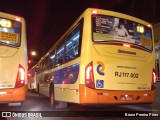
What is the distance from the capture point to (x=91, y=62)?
814cm

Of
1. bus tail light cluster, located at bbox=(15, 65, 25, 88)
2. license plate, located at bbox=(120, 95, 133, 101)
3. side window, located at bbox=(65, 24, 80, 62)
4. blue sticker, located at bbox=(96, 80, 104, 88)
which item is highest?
side window, located at bbox=(65, 24, 80, 62)

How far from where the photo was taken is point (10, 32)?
880 cm

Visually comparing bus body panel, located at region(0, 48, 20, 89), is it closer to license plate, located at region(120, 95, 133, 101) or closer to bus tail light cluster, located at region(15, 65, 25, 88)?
bus tail light cluster, located at region(15, 65, 25, 88)

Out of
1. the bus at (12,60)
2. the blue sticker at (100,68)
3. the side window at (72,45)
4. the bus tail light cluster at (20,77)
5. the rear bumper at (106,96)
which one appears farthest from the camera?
the side window at (72,45)

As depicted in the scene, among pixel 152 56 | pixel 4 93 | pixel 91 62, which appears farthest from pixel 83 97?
pixel 152 56

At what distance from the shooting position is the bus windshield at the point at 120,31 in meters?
8.46

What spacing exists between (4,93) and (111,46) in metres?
3.48

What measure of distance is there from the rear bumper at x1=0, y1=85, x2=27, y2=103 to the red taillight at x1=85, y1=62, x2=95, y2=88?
2051 millimetres

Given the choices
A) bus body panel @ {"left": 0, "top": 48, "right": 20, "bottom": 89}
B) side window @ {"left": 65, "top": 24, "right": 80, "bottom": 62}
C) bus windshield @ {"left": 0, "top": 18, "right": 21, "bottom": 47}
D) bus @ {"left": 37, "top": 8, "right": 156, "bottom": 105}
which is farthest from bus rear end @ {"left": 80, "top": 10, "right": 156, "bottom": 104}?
bus windshield @ {"left": 0, "top": 18, "right": 21, "bottom": 47}

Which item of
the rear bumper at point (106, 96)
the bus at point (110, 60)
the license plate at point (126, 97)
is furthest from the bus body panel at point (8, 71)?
the license plate at point (126, 97)

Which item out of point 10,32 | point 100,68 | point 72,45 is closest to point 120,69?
point 100,68

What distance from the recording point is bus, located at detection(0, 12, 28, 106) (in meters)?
8.39

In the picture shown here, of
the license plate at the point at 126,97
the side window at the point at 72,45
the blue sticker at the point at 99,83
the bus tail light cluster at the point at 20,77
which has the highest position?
the side window at the point at 72,45

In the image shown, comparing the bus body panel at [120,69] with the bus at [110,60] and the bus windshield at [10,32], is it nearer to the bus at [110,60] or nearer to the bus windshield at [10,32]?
the bus at [110,60]
